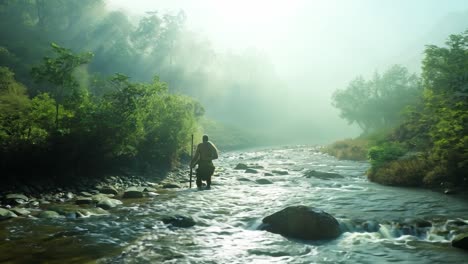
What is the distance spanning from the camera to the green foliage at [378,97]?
269 ft

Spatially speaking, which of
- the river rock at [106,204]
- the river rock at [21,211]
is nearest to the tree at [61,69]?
the river rock at [106,204]

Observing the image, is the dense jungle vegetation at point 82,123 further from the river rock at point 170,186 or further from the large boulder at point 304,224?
the large boulder at point 304,224

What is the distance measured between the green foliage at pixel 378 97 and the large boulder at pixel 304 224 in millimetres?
76908

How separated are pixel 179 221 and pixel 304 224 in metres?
4.20

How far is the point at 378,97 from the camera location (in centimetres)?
8581

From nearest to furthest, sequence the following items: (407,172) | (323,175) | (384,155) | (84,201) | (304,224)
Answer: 1. (304,224)
2. (84,201)
3. (407,172)
4. (384,155)
5. (323,175)

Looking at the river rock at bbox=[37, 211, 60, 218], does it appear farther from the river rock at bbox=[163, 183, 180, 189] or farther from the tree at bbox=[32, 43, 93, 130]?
the river rock at bbox=[163, 183, 180, 189]

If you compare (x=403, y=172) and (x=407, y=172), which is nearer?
(x=407, y=172)

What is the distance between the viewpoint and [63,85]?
1880 cm

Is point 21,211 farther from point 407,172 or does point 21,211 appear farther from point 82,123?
point 407,172

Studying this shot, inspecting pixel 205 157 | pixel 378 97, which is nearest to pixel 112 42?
pixel 378 97

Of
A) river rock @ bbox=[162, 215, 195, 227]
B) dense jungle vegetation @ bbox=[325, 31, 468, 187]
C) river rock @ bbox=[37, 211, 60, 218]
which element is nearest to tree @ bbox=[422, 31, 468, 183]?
dense jungle vegetation @ bbox=[325, 31, 468, 187]

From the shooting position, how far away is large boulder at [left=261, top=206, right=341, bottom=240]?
10.4 metres

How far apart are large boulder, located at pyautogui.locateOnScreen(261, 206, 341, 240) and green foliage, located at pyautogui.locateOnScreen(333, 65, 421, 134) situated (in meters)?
76.9
